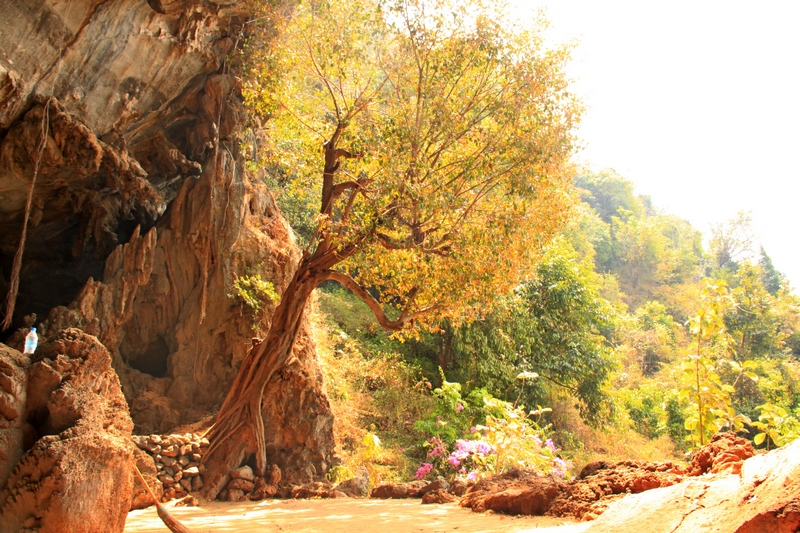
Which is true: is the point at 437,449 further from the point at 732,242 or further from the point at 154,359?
the point at 732,242

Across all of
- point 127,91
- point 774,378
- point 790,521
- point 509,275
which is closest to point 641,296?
point 774,378

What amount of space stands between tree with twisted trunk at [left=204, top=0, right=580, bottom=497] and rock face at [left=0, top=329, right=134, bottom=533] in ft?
9.71

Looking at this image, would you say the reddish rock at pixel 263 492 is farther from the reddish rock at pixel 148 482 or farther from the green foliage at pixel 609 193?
the green foliage at pixel 609 193

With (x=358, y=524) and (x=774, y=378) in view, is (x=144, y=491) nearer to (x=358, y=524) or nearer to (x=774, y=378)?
(x=358, y=524)

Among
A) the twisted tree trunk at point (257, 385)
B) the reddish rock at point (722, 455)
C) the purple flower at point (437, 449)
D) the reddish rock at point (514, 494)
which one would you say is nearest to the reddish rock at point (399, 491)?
the reddish rock at point (514, 494)

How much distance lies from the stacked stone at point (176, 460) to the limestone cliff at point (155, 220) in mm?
998

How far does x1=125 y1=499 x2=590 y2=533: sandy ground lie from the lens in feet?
13.3

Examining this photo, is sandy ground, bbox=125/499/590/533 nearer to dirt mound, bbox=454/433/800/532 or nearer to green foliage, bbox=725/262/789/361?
dirt mound, bbox=454/433/800/532

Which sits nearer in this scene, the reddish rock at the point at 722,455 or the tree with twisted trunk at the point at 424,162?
the reddish rock at the point at 722,455

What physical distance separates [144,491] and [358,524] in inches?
116

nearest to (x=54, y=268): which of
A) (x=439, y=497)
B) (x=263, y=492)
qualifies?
(x=263, y=492)

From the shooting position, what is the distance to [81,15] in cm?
652

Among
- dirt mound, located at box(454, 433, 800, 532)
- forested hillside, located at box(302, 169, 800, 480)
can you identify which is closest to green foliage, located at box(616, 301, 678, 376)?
forested hillside, located at box(302, 169, 800, 480)

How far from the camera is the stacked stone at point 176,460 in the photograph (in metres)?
7.25
